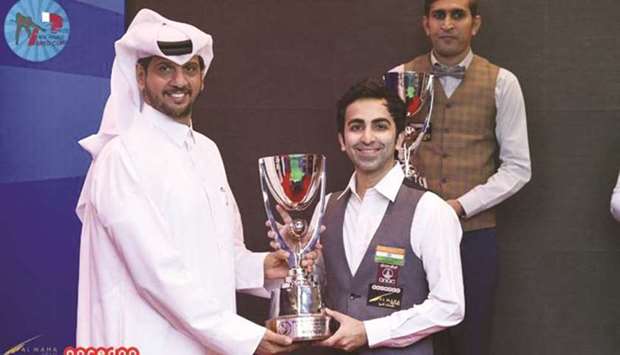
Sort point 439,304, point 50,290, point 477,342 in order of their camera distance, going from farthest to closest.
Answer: point 50,290 → point 477,342 → point 439,304

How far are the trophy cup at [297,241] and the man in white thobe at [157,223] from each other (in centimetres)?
8

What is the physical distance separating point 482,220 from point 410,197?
120 centimetres

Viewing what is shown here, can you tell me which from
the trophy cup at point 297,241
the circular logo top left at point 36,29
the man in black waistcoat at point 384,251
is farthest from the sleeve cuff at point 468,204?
the circular logo top left at point 36,29

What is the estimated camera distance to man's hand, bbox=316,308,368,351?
3.30 metres

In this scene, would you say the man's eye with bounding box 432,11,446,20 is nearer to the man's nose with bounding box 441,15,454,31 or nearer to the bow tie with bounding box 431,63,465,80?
the man's nose with bounding box 441,15,454,31

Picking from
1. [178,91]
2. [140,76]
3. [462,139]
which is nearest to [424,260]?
[178,91]

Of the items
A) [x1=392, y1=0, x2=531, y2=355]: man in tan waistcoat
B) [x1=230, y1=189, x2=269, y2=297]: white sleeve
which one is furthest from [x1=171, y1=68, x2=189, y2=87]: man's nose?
[x1=392, y1=0, x2=531, y2=355]: man in tan waistcoat

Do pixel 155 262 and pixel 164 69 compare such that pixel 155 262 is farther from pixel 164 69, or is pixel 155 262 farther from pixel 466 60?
pixel 466 60

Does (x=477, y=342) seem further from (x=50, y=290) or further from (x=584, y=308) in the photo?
(x=50, y=290)

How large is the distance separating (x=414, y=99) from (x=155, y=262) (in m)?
1.46

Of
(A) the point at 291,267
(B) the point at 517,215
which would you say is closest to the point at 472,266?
(B) the point at 517,215

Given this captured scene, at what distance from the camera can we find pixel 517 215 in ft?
16.3

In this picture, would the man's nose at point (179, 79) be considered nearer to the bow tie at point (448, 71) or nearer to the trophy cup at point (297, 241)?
the trophy cup at point (297, 241)

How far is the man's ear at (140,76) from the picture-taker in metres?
3.47
